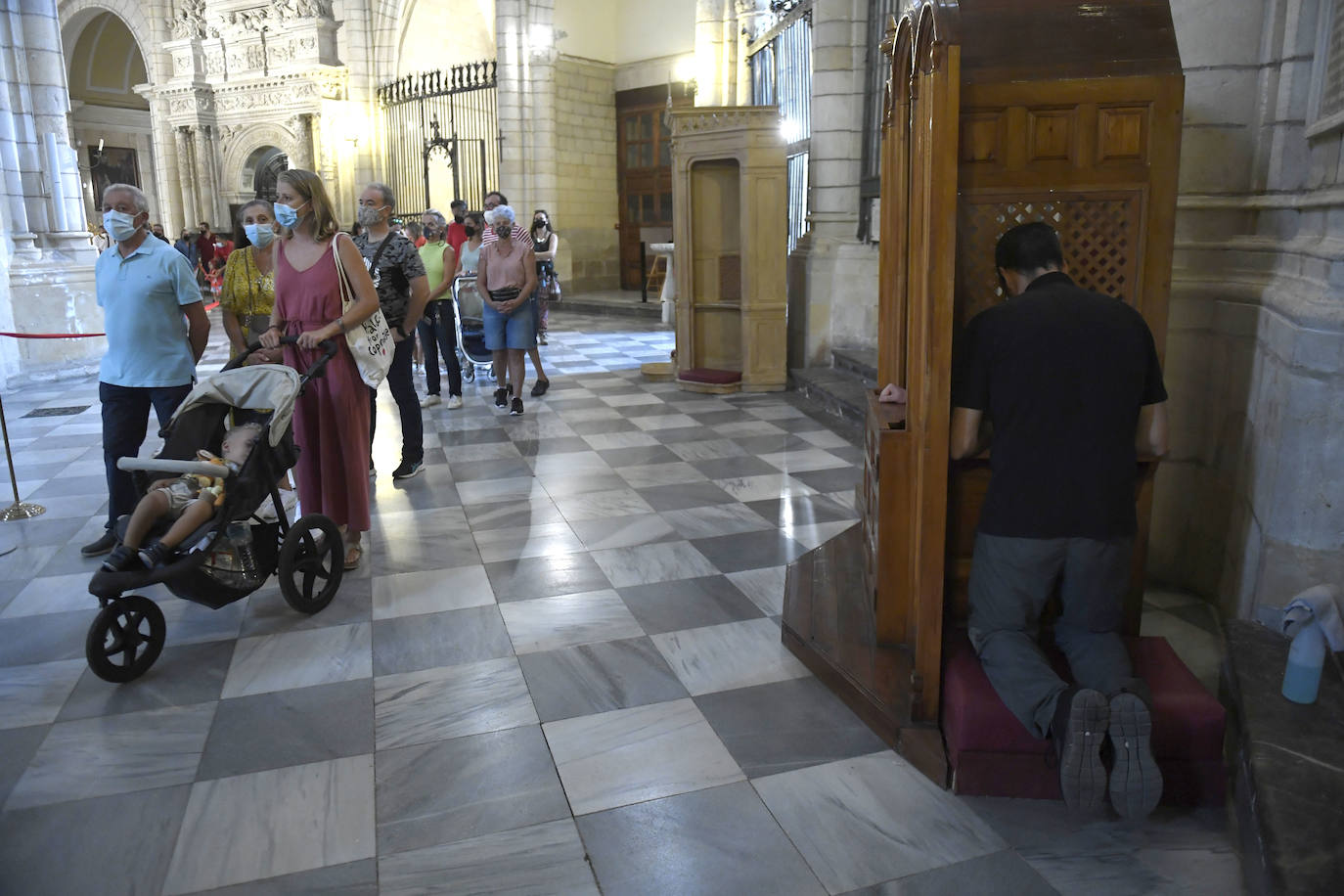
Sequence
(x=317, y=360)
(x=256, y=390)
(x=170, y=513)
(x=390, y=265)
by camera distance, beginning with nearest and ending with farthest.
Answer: (x=170, y=513) < (x=256, y=390) < (x=317, y=360) < (x=390, y=265)

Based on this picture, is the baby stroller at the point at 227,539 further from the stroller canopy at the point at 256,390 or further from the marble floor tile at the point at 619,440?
the marble floor tile at the point at 619,440

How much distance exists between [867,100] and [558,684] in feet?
21.6

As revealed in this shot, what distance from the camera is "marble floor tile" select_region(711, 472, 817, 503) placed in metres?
5.18

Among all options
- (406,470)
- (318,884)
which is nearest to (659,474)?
(406,470)

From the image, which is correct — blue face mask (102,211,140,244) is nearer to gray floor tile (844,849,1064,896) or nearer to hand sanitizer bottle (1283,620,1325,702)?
gray floor tile (844,849,1064,896)

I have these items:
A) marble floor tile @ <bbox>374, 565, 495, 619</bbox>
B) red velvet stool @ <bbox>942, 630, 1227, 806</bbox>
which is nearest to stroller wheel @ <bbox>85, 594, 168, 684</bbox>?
marble floor tile @ <bbox>374, 565, 495, 619</bbox>

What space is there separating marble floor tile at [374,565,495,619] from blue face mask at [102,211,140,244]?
179cm

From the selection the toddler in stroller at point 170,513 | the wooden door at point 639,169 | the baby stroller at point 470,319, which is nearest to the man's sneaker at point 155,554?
the toddler in stroller at point 170,513

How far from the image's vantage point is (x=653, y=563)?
4.14 metres

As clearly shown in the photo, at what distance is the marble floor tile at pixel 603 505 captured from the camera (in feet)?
16.0

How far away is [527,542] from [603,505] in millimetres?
656

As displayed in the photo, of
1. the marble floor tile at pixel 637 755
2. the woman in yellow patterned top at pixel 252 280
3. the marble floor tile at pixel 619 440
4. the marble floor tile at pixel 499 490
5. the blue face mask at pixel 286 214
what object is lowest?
the marble floor tile at pixel 637 755

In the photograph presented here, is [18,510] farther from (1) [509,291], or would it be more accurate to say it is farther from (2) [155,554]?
(1) [509,291]

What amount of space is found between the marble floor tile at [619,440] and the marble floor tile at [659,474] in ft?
1.79
